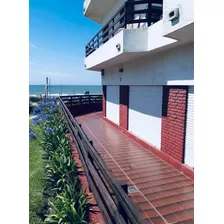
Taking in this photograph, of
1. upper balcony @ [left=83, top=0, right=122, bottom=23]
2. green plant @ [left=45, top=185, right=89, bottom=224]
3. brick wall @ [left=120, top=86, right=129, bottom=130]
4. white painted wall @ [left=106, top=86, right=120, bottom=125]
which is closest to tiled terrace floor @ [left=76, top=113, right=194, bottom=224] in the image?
green plant @ [left=45, top=185, right=89, bottom=224]

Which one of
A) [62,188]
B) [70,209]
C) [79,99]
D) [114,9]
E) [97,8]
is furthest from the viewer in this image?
[79,99]

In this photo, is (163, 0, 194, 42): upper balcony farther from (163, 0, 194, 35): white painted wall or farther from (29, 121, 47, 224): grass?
(29, 121, 47, 224): grass

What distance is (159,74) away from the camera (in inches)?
245

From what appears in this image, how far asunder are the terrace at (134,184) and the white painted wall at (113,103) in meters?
3.34

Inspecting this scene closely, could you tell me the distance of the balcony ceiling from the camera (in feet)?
36.3

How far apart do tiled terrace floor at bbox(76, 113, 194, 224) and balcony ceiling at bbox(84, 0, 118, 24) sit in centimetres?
828

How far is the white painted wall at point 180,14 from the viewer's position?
3.42 meters

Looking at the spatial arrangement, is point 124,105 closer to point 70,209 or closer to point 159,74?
point 159,74

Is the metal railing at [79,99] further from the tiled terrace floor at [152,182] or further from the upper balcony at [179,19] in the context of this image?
the upper balcony at [179,19]

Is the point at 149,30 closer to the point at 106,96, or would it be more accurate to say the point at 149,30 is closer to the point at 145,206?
the point at 145,206

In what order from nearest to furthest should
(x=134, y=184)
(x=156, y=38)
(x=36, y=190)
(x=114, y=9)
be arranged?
(x=36, y=190), (x=134, y=184), (x=156, y=38), (x=114, y=9)

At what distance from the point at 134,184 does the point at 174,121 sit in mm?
2155

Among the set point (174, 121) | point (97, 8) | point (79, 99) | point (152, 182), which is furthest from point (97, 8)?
point (152, 182)
